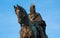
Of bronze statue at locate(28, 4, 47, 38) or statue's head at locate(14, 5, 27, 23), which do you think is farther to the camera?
bronze statue at locate(28, 4, 47, 38)

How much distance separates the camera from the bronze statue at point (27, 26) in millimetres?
38375

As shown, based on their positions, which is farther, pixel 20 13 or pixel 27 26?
pixel 27 26

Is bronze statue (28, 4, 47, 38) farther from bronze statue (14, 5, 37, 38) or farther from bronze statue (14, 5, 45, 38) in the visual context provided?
bronze statue (14, 5, 37, 38)

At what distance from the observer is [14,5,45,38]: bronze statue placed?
126 feet

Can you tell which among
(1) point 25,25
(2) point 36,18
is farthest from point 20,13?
(2) point 36,18

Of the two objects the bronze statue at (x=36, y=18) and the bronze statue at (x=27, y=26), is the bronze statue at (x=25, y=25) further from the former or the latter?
the bronze statue at (x=36, y=18)

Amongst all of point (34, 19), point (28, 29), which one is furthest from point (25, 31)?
point (34, 19)

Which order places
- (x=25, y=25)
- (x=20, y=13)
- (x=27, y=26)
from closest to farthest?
1. (x=20, y=13)
2. (x=25, y=25)
3. (x=27, y=26)

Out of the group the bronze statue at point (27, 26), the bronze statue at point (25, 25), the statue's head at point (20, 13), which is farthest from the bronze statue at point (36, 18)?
the statue's head at point (20, 13)

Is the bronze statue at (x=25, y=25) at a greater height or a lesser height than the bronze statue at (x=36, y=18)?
lesser

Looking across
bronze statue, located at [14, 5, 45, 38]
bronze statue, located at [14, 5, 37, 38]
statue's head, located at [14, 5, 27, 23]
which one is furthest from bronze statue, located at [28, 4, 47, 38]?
statue's head, located at [14, 5, 27, 23]

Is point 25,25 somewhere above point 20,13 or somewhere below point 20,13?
below

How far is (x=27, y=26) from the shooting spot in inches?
1564

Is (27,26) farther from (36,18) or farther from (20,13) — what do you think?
(36,18)
